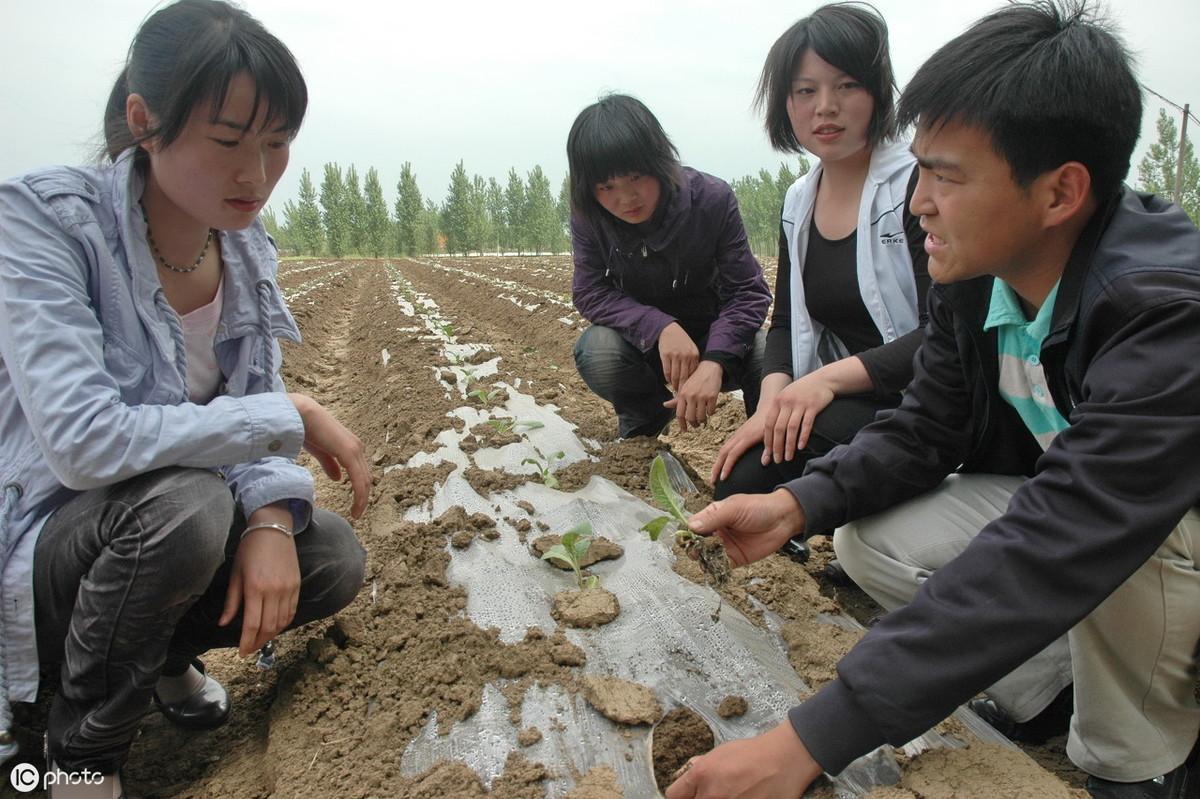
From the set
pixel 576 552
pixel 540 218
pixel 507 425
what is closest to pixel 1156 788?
pixel 576 552

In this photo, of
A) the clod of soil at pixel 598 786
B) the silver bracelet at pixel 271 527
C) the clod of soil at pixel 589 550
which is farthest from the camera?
the clod of soil at pixel 589 550

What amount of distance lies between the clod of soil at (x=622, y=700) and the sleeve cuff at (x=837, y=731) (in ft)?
1.33

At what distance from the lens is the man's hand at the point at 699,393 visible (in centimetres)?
248

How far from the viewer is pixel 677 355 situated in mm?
2555

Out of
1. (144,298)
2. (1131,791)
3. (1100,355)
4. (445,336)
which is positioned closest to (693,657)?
(1131,791)

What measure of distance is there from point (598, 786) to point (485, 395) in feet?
8.31

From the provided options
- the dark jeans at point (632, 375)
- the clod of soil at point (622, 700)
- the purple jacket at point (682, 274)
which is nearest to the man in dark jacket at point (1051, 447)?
the clod of soil at point (622, 700)

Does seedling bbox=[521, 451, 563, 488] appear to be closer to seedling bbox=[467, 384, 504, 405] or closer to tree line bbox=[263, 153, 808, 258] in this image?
seedling bbox=[467, 384, 504, 405]

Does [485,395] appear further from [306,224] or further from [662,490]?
[306,224]

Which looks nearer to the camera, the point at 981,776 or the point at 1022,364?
the point at 981,776

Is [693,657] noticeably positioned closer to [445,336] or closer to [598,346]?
[598,346]

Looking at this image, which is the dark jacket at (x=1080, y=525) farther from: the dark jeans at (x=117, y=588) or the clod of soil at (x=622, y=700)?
the dark jeans at (x=117, y=588)

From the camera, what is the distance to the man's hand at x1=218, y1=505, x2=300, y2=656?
4.54 feet

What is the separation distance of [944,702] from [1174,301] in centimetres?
61
